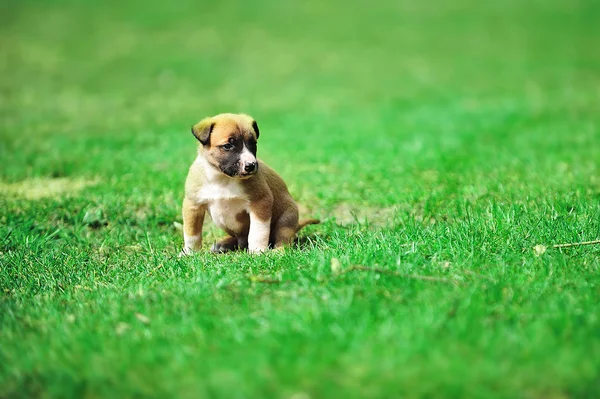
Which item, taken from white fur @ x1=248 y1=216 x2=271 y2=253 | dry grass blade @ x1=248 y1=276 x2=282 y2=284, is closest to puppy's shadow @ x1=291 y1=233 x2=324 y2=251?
white fur @ x1=248 y1=216 x2=271 y2=253

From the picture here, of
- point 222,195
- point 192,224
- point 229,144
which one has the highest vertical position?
point 229,144

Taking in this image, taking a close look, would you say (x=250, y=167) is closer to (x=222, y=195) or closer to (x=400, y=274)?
(x=222, y=195)

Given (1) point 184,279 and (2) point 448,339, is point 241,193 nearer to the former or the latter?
(1) point 184,279

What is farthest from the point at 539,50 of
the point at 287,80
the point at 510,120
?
the point at 510,120

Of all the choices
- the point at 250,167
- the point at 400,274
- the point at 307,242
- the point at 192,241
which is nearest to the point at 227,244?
the point at 192,241

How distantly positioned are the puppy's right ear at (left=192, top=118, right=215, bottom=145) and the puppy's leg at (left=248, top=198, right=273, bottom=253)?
57cm

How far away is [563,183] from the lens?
6824 mm

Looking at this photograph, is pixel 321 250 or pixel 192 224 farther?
pixel 192 224

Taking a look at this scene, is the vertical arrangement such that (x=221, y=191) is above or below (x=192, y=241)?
above

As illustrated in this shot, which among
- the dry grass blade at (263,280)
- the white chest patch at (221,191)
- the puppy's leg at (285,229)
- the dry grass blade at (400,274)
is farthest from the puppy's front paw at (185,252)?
the dry grass blade at (400,274)

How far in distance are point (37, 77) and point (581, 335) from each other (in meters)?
15.9

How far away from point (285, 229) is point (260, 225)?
0.29m

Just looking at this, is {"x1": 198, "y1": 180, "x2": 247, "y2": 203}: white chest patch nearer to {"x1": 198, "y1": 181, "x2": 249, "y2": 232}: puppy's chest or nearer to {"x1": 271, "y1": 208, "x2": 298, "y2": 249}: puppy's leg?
{"x1": 198, "y1": 181, "x2": 249, "y2": 232}: puppy's chest

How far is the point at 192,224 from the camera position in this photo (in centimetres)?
516
